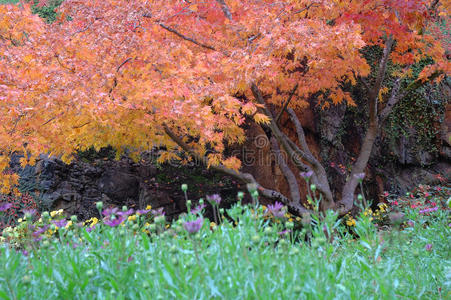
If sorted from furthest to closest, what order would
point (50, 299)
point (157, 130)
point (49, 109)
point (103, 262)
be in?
point (157, 130)
point (49, 109)
point (103, 262)
point (50, 299)

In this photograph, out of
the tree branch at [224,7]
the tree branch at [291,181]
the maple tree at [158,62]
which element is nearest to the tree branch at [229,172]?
the maple tree at [158,62]

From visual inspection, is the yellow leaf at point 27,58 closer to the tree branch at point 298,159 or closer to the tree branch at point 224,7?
the tree branch at point 224,7

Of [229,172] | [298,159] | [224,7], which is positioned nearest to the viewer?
[224,7]

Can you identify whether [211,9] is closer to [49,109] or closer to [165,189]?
[49,109]

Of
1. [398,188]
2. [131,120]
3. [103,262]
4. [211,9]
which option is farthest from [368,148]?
[103,262]

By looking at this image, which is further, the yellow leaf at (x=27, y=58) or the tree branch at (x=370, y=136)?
the tree branch at (x=370, y=136)

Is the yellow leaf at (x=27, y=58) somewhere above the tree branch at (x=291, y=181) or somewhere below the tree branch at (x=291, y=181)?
above

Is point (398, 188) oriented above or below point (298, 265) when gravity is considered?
below

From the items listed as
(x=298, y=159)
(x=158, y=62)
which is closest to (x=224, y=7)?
(x=158, y=62)

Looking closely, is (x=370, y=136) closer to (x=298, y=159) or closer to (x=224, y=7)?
(x=298, y=159)

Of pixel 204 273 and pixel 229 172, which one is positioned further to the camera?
pixel 229 172

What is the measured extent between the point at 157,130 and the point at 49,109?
1.34 meters

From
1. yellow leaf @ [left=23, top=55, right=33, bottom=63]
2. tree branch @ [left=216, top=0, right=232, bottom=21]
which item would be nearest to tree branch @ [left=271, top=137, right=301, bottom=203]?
tree branch @ [left=216, top=0, right=232, bottom=21]

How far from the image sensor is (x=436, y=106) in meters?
8.82
